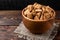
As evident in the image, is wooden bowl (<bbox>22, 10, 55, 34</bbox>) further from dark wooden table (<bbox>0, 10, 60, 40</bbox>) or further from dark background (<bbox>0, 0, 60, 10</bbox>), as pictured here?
dark background (<bbox>0, 0, 60, 10</bbox>)

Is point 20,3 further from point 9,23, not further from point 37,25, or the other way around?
point 37,25

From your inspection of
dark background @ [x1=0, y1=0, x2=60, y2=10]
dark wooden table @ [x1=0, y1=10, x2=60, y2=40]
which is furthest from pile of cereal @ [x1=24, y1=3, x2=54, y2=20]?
dark background @ [x1=0, y1=0, x2=60, y2=10]

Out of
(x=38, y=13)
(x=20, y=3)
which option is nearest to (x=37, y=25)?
(x=38, y=13)

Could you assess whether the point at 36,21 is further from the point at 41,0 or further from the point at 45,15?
the point at 41,0

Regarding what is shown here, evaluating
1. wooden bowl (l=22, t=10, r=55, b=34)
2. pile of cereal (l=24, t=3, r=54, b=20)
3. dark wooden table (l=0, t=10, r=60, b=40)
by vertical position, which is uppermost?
pile of cereal (l=24, t=3, r=54, b=20)

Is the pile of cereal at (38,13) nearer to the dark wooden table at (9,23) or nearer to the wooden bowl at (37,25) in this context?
the wooden bowl at (37,25)

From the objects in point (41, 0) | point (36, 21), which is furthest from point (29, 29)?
point (41, 0)

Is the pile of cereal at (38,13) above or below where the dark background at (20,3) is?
above

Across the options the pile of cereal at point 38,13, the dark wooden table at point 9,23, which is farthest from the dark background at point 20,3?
the pile of cereal at point 38,13

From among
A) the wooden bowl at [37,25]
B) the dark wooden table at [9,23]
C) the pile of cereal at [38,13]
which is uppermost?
the pile of cereal at [38,13]
